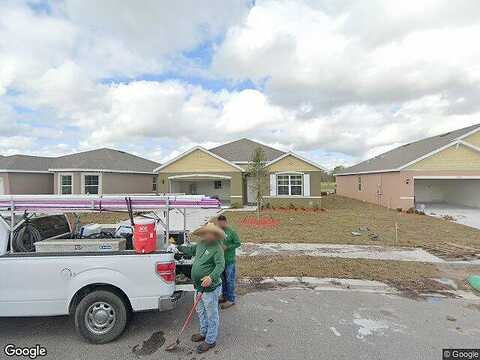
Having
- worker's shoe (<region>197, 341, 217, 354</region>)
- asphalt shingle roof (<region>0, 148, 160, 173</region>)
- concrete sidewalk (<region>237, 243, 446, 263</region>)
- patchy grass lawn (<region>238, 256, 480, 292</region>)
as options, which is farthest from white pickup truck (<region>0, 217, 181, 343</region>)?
asphalt shingle roof (<region>0, 148, 160, 173</region>)

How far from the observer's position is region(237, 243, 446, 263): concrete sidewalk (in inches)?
303

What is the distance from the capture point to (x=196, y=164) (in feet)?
69.0

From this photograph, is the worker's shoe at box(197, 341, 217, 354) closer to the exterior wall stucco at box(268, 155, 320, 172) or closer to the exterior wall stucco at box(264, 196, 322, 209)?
the exterior wall stucco at box(264, 196, 322, 209)

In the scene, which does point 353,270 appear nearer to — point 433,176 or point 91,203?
point 91,203

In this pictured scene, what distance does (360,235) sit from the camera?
1049 cm

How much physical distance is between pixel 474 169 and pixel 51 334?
75.0 ft

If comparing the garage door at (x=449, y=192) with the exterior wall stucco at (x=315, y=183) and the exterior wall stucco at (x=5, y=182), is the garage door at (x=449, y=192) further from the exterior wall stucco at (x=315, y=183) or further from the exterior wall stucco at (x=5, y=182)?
the exterior wall stucco at (x=5, y=182)

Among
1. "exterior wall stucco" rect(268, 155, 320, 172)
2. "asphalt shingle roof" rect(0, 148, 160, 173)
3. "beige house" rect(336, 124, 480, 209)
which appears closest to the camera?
"beige house" rect(336, 124, 480, 209)

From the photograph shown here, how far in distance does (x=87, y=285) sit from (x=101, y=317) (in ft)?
1.42

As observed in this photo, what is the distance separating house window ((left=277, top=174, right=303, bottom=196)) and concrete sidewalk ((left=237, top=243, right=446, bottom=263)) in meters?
11.1

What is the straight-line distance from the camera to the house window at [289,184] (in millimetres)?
19969

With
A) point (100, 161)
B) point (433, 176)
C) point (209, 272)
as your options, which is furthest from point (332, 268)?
point (100, 161)

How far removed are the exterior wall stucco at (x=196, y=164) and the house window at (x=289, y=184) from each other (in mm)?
4020

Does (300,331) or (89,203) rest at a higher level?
(89,203)
